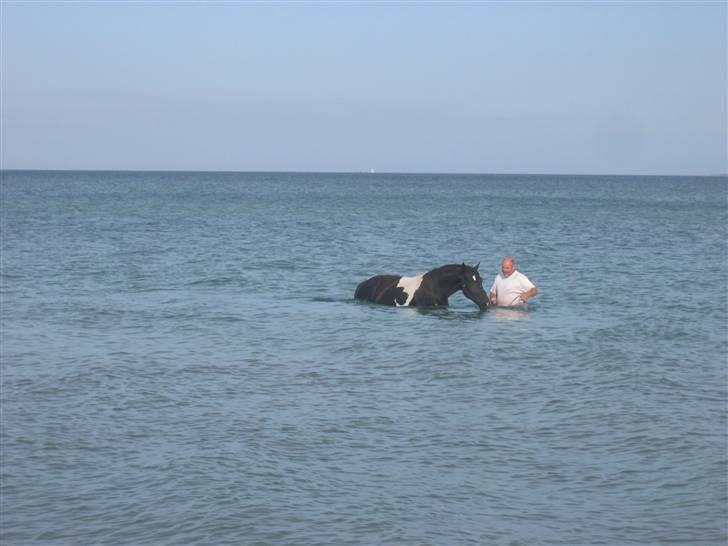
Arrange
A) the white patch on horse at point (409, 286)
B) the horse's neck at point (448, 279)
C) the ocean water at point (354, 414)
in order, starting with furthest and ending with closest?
the white patch on horse at point (409, 286), the horse's neck at point (448, 279), the ocean water at point (354, 414)

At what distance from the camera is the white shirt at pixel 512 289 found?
19188 mm

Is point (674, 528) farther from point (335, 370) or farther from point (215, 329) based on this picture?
point (215, 329)

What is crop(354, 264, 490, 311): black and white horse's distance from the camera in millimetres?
19109

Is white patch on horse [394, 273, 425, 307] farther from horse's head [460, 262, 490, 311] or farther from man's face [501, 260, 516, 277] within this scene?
man's face [501, 260, 516, 277]

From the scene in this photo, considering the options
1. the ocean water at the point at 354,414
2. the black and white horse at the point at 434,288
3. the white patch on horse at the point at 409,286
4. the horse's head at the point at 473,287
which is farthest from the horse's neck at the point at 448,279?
the ocean water at the point at 354,414

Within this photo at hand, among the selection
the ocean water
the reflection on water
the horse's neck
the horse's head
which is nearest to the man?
the reflection on water

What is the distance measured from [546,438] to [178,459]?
3.63 metres

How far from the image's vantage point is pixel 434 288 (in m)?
19.5

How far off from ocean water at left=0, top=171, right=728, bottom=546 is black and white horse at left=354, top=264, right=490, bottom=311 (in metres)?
0.47

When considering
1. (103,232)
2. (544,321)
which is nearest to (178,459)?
(544,321)

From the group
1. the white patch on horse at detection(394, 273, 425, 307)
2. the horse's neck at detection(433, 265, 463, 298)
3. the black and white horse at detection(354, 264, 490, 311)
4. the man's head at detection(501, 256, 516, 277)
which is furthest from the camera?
the white patch on horse at detection(394, 273, 425, 307)

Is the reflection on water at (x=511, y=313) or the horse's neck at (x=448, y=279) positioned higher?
the horse's neck at (x=448, y=279)

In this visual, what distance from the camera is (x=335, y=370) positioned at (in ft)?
43.9

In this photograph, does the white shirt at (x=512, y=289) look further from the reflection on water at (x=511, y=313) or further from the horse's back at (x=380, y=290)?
the horse's back at (x=380, y=290)
